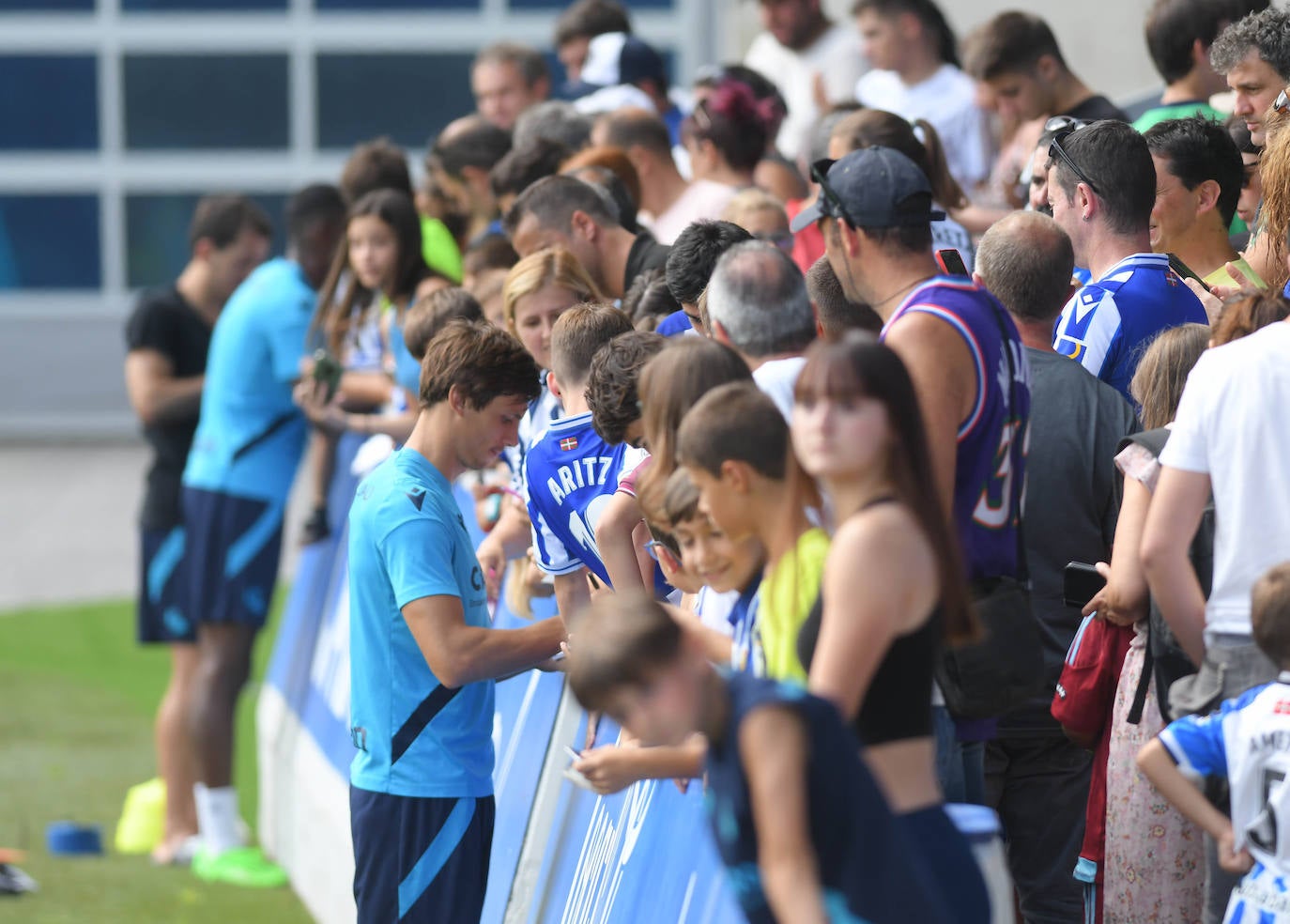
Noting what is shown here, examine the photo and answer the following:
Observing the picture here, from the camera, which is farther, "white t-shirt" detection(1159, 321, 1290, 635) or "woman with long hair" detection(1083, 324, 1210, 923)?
"woman with long hair" detection(1083, 324, 1210, 923)

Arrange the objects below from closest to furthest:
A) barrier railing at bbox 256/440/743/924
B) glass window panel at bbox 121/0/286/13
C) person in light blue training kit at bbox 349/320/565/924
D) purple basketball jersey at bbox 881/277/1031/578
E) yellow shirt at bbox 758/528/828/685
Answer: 1. yellow shirt at bbox 758/528/828/685
2. purple basketball jersey at bbox 881/277/1031/578
3. barrier railing at bbox 256/440/743/924
4. person in light blue training kit at bbox 349/320/565/924
5. glass window panel at bbox 121/0/286/13

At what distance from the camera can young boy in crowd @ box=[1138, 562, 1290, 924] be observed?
3.19 meters

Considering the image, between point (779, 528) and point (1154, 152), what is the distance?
2.56 m

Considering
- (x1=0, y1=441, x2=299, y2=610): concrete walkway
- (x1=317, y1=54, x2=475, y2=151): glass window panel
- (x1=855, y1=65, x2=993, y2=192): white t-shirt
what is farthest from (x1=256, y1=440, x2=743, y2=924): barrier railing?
(x1=317, y1=54, x2=475, y2=151): glass window panel

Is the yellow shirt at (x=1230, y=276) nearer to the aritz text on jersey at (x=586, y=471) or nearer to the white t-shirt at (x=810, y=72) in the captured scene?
the aritz text on jersey at (x=586, y=471)

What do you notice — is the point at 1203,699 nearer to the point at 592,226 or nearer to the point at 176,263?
the point at 592,226

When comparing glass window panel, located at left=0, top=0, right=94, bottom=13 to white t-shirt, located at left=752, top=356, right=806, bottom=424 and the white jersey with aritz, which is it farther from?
the white jersey with aritz

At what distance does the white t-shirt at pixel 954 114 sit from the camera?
27.7 ft

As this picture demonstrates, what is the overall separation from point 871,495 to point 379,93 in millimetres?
18021

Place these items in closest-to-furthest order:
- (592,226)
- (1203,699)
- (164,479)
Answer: (1203,699) → (592,226) → (164,479)

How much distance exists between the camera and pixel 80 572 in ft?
49.1

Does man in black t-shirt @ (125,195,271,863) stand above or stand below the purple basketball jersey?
below

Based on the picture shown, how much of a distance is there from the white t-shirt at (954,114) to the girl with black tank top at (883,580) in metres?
5.86

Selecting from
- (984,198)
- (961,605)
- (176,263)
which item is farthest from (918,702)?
(176,263)
